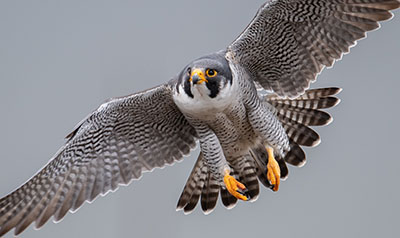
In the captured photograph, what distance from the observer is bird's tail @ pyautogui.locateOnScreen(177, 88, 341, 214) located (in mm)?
5574

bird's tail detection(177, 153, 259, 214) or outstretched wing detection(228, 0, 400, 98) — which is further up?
outstretched wing detection(228, 0, 400, 98)

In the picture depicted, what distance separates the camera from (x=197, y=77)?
449cm

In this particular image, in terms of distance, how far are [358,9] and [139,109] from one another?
188 centimetres

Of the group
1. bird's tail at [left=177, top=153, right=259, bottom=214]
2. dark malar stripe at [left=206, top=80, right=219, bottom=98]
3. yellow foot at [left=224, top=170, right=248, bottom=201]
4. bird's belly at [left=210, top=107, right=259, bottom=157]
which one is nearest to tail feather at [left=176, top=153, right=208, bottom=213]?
bird's tail at [left=177, top=153, right=259, bottom=214]

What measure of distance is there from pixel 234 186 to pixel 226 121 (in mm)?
527

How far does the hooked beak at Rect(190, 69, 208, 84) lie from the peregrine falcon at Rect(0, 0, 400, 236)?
3cm

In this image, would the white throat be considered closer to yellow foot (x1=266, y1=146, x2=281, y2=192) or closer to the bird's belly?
the bird's belly

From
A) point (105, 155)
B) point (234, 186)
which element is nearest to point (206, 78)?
point (234, 186)

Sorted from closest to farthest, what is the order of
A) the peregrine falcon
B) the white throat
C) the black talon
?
the white throat
the peregrine falcon
the black talon

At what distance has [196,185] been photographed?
19.0 feet

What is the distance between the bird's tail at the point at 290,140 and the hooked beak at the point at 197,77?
1.20m

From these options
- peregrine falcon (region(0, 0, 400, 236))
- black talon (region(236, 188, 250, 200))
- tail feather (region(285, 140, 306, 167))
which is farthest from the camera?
tail feather (region(285, 140, 306, 167))

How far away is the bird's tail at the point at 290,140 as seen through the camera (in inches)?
219

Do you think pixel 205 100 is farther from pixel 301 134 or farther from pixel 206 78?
pixel 301 134
